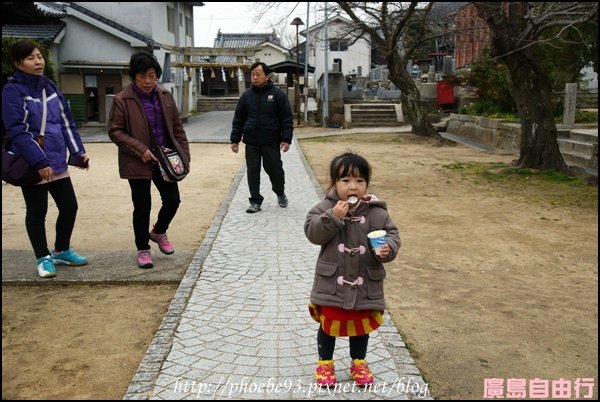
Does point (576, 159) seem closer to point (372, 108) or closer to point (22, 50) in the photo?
point (22, 50)

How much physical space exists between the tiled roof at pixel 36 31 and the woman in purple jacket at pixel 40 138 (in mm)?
19816

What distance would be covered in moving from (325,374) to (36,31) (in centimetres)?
2411

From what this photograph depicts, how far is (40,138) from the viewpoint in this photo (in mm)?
4777

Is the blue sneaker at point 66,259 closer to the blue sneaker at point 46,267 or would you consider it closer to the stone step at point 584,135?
the blue sneaker at point 46,267

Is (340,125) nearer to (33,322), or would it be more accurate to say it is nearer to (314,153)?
(314,153)

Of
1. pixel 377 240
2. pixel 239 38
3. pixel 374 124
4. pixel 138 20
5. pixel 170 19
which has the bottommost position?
pixel 374 124

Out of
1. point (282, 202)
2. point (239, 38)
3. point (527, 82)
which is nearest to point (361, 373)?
point (282, 202)

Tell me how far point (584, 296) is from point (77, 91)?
23816mm

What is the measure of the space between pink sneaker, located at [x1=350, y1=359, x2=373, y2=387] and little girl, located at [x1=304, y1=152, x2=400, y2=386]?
0.19m

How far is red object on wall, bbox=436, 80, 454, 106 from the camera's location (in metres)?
24.8

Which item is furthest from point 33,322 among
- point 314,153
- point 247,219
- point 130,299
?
point 314,153

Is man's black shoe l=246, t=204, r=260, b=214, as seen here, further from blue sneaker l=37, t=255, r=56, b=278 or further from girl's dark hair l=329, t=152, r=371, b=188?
girl's dark hair l=329, t=152, r=371, b=188

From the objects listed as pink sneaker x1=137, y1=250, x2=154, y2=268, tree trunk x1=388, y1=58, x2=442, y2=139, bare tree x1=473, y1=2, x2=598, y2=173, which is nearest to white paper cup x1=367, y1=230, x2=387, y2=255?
pink sneaker x1=137, y1=250, x2=154, y2=268

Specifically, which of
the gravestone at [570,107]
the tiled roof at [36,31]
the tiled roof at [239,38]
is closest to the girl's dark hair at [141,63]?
the gravestone at [570,107]
